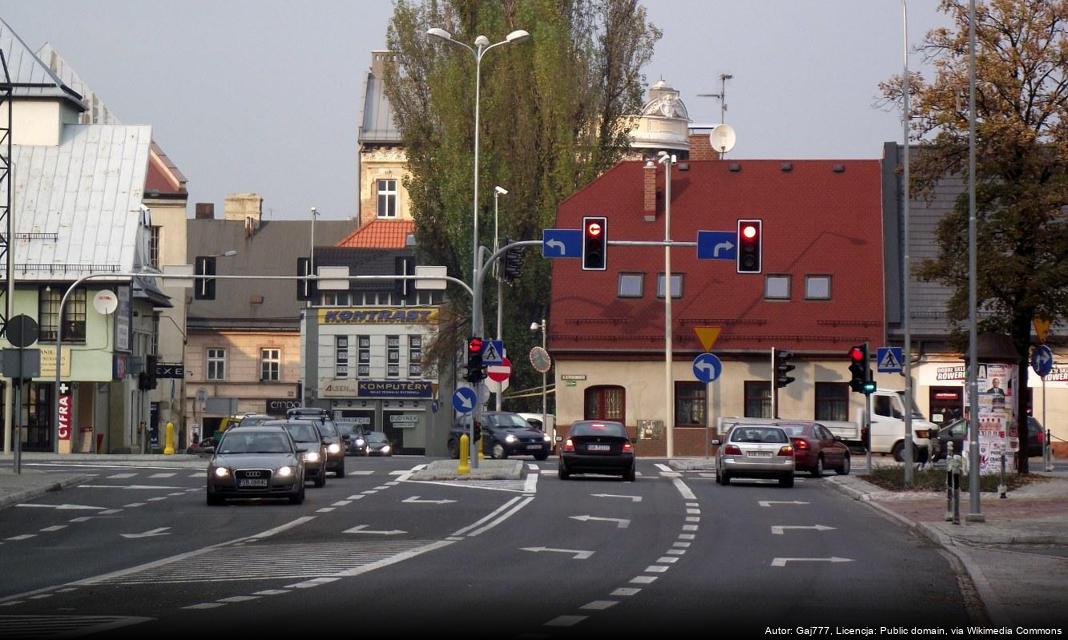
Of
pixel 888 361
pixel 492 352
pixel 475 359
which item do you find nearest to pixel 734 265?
pixel 888 361

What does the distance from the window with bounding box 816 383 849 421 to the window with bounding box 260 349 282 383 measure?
50817 millimetres

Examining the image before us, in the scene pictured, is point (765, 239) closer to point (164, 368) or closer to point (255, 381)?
point (164, 368)

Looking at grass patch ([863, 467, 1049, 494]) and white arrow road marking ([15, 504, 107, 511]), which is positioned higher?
grass patch ([863, 467, 1049, 494])

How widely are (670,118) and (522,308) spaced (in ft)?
140

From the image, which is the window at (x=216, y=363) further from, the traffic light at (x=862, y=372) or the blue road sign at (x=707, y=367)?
the traffic light at (x=862, y=372)

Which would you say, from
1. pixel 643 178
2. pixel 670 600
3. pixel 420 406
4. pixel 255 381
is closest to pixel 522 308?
pixel 643 178

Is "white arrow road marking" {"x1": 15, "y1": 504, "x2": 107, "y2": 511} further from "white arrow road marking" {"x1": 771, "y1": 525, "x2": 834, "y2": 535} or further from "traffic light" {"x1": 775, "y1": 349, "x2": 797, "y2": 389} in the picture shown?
"traffic light" {"x1": 775, "y1": 349, "x2": 797, "y2": 389}

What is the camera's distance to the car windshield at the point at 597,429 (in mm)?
38062

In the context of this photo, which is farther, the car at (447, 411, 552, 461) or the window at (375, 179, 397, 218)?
the window at (375, 179, 397, 218)

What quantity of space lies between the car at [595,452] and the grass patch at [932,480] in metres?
5.39

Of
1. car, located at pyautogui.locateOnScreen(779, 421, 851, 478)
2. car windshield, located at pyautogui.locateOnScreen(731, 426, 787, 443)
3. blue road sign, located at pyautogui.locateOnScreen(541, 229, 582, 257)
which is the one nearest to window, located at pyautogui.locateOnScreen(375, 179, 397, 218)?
car, located at pyautogui.locateOnScreen(779, 421, 851, 478)

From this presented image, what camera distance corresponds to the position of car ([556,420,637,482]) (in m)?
38.0

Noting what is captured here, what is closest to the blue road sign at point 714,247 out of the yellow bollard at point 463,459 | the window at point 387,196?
the yellow bollard at point 463,459

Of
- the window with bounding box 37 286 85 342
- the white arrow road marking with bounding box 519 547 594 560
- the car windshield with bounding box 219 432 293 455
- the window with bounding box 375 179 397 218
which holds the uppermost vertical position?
the window with bounding box 375 179 397 218
